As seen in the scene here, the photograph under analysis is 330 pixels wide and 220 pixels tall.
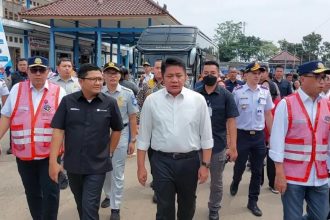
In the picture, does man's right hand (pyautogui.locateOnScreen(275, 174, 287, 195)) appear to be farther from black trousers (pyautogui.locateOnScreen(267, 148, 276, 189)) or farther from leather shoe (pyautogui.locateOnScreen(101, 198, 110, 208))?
black trousers (pyautogui.locateOnScreen(267, 148, 276, 189))

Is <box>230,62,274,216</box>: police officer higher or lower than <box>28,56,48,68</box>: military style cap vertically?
lower

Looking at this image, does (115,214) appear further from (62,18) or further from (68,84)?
(62,18)

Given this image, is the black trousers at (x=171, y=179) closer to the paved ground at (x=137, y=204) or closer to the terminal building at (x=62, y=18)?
the paved ground at (x=137, y=204)

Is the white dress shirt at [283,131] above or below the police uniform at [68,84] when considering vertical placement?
below

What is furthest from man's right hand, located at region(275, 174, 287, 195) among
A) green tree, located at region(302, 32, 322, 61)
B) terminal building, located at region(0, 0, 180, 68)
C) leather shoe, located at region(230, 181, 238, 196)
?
green tree, located at region(302, 32, 322, 61)

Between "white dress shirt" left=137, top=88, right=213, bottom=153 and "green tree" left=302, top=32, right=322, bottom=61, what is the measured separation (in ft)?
253

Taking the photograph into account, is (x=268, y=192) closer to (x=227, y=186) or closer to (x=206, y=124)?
(x=227, y=186)

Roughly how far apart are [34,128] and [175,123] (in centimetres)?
143

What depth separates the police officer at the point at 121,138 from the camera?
4348mm

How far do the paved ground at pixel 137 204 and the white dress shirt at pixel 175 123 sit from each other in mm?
1572

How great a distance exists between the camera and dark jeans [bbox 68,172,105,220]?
3.25 m

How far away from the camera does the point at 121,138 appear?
4.43 metres

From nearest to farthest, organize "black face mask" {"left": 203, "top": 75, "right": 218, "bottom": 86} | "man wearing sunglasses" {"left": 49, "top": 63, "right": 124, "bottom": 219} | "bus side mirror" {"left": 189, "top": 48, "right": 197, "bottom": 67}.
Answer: "man wearing sunglasses" {"left": 49, "top": 63, "right": 124, "bottom": 219}, "black face mask" {"left": 203, "top": 75, "right": 218, "bottom": 86}, "bus side mirror" {"left": 189, "top": 48, "right": 197, "bottom": 67}

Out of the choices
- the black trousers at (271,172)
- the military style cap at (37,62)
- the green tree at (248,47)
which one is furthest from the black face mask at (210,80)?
the green tree at (248,47)
